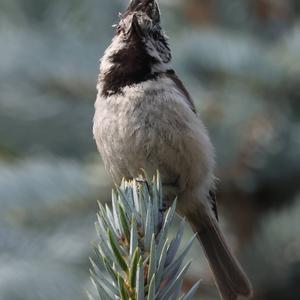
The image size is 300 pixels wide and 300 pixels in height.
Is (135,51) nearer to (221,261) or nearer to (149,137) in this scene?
(149,137)

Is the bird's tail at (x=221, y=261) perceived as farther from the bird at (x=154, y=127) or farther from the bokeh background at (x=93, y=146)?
the bokeh background at (x=93, y=146)

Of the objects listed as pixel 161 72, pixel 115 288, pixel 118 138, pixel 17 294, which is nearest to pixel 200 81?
pixel 161 72

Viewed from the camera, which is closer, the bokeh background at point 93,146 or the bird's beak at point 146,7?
the bird's beak at point 146,7

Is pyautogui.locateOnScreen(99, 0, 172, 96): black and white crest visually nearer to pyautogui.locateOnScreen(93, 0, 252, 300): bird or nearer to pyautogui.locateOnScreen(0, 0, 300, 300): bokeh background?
pyautogui.locateOnScreen(93, 0, 252, 300): bird

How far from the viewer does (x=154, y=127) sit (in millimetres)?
3230

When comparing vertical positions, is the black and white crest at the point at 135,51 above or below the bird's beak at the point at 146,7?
below

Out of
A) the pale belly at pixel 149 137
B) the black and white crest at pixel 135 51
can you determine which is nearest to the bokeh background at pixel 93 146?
the pale belly at pixel 149 137

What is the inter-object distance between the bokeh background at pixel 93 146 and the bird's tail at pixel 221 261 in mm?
308

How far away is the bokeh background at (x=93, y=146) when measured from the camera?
3.66 m

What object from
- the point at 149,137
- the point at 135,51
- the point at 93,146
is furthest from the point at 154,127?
the point at 93,146

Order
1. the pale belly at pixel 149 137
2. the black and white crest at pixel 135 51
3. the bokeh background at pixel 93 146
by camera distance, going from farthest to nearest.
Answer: the bokeh background at pixel 93 146 < the black and white crest at pixel 135 51 < the pale belly at pixel 149 137

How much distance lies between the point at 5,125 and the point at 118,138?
4.92 ft

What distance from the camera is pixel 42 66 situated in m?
4.18

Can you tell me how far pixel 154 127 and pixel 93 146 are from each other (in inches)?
51.0
